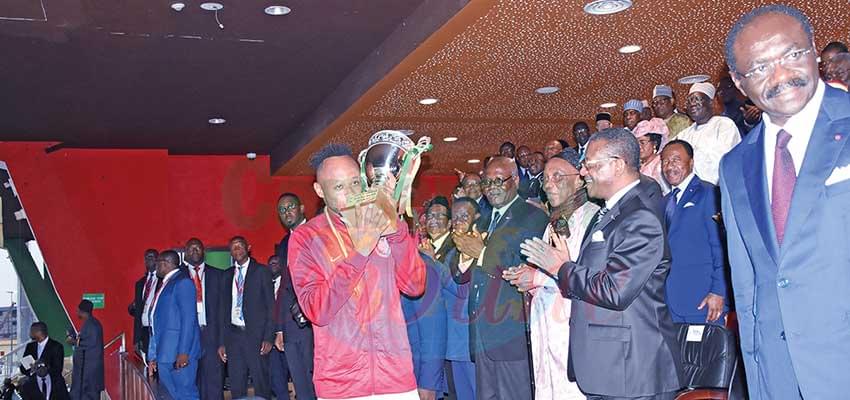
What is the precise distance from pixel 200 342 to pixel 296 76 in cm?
295

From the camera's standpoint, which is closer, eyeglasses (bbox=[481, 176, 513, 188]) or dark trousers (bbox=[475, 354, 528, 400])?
dark trousers (bbox=[475, 354, 528, 400])

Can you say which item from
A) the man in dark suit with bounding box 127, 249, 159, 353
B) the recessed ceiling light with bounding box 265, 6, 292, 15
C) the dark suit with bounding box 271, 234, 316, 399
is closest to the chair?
the dark suit with bounding box 271, 234, 316, 399

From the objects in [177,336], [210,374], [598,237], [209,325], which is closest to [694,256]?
[598,237]

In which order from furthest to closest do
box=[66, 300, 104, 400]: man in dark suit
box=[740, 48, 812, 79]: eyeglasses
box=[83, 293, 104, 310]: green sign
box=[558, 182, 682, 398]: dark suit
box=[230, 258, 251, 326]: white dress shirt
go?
box=[83, 293, 104, 310]: green sign
box=[66, 300, 104, 400]: man in dark suit
box=[230, 258, 251, 326]: white dress shirt
box=[558, 182, 682, 398]: dark suit
box=[740, 48, 812, 79]: eyeglasses

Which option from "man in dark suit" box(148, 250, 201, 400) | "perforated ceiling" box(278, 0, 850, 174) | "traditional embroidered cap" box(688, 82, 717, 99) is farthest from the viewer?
"man in dark suit" box(148, 250, 201, 400)

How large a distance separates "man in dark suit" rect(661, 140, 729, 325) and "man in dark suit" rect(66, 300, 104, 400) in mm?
7853

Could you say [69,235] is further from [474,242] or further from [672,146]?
[672,146]

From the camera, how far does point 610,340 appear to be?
11.9 feet

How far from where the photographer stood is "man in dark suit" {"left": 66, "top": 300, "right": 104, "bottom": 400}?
10.6 metres

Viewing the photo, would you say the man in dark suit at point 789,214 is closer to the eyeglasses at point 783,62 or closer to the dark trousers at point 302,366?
the eyeglasses at point 783,62

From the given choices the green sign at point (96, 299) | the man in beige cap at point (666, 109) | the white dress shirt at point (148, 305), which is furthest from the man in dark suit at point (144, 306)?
the man in beige cap at point (666, 109)

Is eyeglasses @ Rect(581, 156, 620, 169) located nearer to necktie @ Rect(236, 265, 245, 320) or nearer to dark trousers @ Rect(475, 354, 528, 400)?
dark trousers @ Rect(475, 354, 528, 400)

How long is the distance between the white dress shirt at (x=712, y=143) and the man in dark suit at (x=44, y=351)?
26.4ft

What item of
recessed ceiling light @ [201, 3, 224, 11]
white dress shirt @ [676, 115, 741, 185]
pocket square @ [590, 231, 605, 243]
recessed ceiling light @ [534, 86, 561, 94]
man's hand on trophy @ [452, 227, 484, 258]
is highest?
recessed ceiling light @ [201, 3, 224, 11]
